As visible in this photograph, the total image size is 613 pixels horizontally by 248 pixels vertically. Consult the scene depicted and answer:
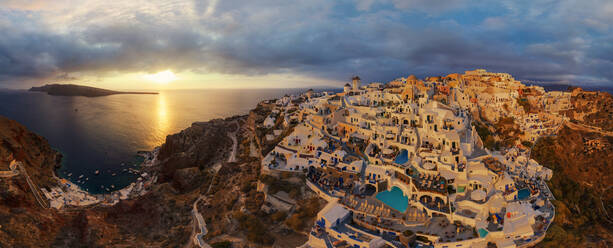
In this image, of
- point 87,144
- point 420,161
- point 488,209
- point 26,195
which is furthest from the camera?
point 87,144

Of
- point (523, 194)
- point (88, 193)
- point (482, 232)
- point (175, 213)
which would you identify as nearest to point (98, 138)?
point (88, 193)

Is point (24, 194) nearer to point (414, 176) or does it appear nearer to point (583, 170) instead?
point (414, 176)

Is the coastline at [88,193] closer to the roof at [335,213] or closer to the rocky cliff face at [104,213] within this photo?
the rocky cliff face at [104,213]

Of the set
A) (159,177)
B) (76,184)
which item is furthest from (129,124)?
(159,177)

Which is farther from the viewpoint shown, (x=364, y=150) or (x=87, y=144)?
(x=87, y=144)

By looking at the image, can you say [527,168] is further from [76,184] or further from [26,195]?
[76,184]

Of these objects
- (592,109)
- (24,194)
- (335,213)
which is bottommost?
(24,194)
